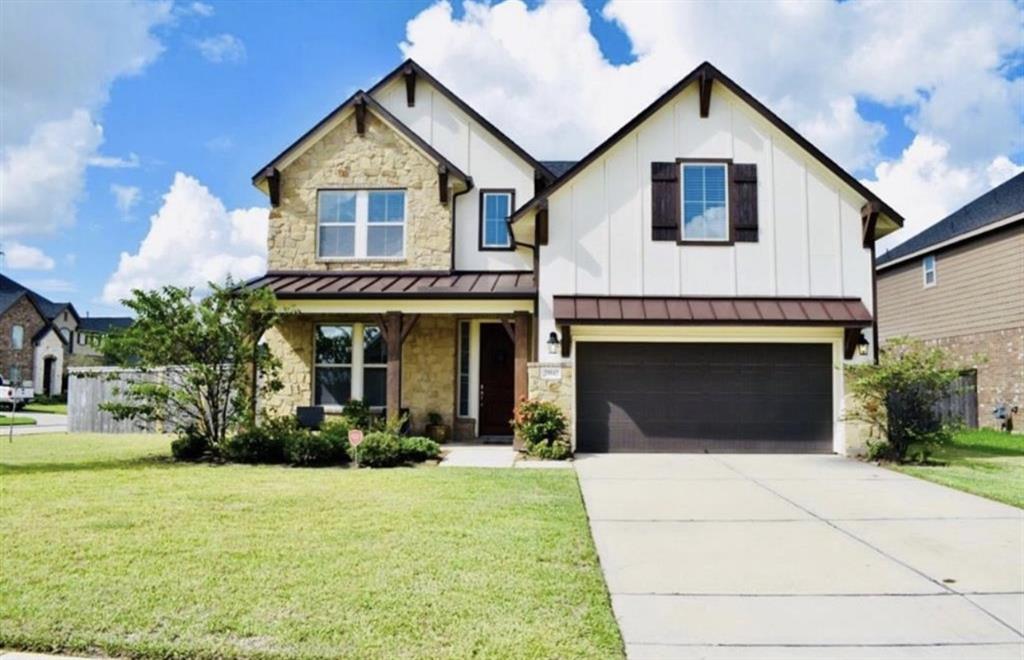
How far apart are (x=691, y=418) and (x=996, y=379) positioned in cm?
1191

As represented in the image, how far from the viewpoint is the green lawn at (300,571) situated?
3748 mm

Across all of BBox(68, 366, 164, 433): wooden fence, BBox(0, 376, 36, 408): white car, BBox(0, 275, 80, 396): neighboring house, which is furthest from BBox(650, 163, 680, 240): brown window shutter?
BBox(0, 275, 80, 396): neighboring house

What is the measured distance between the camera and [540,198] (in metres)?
12.9

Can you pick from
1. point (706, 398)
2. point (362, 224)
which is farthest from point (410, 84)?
point (706, 398)

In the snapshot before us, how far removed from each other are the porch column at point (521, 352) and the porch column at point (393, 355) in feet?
7.92

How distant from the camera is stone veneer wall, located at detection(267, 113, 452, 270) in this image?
15.3 metres

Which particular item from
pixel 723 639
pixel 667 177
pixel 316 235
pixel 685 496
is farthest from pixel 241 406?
pixel 723 639

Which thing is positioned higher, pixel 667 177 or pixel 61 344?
pixel 667 177

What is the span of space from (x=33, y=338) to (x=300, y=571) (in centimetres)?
4331

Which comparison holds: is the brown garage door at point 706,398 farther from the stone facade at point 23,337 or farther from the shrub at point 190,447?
the stone facade at point 23,337

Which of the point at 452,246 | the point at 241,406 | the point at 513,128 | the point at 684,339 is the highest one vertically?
the point at 513,128

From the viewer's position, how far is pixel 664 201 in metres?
13.1

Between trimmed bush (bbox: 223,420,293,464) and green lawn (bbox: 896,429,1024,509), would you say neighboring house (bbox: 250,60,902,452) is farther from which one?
trimmed bush (bbox: 223,420,293,464)

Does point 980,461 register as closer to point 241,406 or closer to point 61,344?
point 241,406
